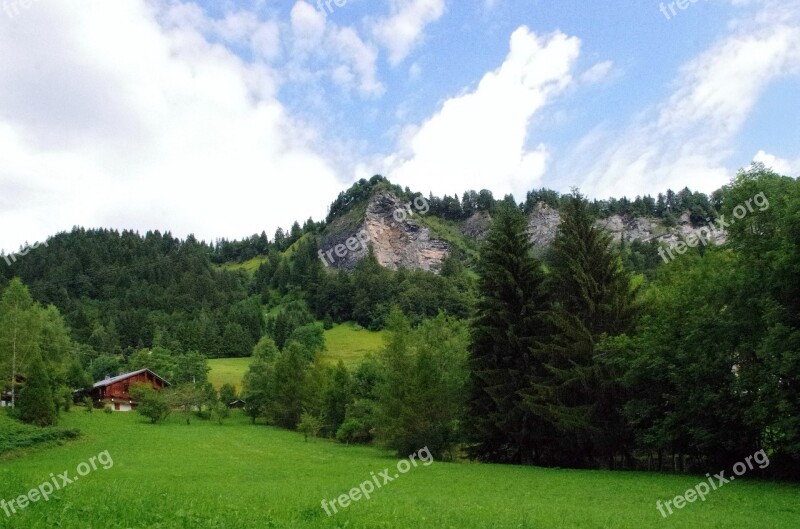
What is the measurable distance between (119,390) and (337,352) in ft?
151

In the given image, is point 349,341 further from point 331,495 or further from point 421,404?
point 331,495

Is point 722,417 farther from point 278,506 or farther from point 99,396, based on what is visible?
point 99,396

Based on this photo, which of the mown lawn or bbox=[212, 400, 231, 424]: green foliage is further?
the mown lawn

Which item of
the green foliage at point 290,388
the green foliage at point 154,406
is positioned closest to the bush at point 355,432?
the green foliage at point 290,388

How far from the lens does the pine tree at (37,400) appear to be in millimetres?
39938

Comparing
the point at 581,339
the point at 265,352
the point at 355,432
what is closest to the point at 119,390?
the point at 265,352

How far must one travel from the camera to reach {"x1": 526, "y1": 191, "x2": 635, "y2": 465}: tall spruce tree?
2889 cm

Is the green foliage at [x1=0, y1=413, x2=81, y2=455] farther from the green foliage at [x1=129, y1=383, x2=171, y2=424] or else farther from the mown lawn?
the mown lawn

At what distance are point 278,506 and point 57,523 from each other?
496cm

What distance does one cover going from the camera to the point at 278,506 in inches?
472

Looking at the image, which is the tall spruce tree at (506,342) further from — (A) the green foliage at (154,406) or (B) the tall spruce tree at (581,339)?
(A) the green foliage at (154,406)

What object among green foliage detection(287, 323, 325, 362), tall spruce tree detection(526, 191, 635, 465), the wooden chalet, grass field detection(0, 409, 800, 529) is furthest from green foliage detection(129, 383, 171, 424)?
green foliage detection(287, 323, 325, 362)

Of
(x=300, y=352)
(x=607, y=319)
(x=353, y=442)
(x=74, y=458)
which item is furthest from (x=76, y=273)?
(x=607, y=319)

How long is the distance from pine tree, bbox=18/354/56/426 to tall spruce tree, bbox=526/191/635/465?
115 feet
